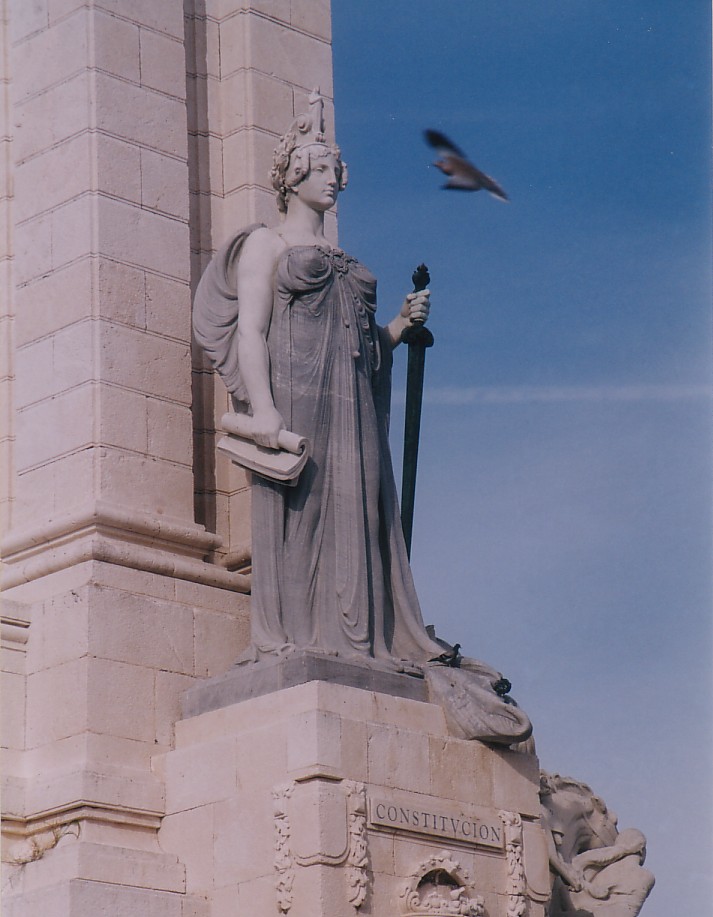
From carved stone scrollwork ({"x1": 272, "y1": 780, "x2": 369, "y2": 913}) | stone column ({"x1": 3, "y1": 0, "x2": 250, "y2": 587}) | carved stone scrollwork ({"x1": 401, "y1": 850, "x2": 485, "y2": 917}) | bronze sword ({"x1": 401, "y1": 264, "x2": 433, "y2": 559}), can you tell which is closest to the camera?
carved stone scrollwork ({"x1": 272, "y1": 780, "x2": 369, "y2": 913})

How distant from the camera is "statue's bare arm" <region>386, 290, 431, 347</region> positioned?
16.2 meters

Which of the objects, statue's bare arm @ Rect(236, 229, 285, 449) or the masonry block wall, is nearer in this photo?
the masonry block wall

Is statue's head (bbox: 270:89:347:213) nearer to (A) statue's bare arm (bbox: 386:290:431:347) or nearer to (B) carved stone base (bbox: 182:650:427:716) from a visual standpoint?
(A) statue's bare arm (bbox: 386:290:431:347)

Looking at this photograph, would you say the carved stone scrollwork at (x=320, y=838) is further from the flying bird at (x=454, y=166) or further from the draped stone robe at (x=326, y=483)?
the flying bird at (x=454, y=166)

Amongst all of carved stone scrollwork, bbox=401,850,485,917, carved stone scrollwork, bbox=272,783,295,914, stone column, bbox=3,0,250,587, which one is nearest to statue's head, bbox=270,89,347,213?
stone column, bbox=3,0,250,587

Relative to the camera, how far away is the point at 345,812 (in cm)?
1396

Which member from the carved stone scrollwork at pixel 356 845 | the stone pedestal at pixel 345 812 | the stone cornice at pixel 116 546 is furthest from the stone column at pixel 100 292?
the carved stone scrollwork at pixel 356 845

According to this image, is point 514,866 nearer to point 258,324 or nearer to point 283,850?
point 283,850

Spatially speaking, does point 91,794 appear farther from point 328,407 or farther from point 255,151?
point 255,151

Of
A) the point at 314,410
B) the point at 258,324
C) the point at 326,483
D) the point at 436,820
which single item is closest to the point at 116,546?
the point at 326,483

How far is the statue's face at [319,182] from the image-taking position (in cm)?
1584

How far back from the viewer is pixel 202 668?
15508mm

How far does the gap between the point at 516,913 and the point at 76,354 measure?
477cm

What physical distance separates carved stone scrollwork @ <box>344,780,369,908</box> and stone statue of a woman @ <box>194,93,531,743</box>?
110 cm
